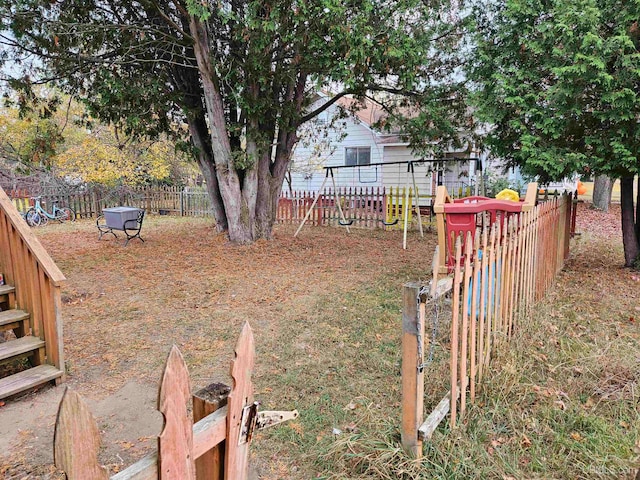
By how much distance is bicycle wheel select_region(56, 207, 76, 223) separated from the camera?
1578cm

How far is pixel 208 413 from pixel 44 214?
16859 millimetres

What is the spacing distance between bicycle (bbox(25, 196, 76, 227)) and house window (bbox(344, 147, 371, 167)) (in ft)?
38.3

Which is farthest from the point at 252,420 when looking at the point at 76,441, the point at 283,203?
the point at 283,203

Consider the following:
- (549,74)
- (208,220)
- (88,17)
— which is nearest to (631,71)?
(549,74)

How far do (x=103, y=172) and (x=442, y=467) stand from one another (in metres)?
17.1

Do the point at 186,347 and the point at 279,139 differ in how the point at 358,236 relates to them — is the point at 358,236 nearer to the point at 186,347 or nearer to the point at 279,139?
the point at 279,139

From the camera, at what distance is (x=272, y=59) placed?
7727mm

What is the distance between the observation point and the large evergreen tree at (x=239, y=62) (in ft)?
21.8

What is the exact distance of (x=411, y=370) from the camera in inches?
91.4

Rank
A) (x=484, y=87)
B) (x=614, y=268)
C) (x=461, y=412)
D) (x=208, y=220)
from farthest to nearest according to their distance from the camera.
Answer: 1. (x=208, y=220)
2. (x=614, y=268)
3. (x=484, y=87)
4. (x=461, y=412)

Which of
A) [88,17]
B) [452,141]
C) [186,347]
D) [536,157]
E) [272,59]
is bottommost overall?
[186,347]

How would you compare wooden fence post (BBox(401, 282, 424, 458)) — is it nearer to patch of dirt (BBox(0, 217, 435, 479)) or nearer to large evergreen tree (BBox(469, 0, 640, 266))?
patch of dirt (BBox(0, 217, 435, 479))

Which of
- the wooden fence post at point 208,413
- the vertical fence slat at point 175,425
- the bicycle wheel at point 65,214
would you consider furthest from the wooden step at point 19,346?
the bicycle wheel at point 65,214

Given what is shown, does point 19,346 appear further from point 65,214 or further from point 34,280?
point 65,214
